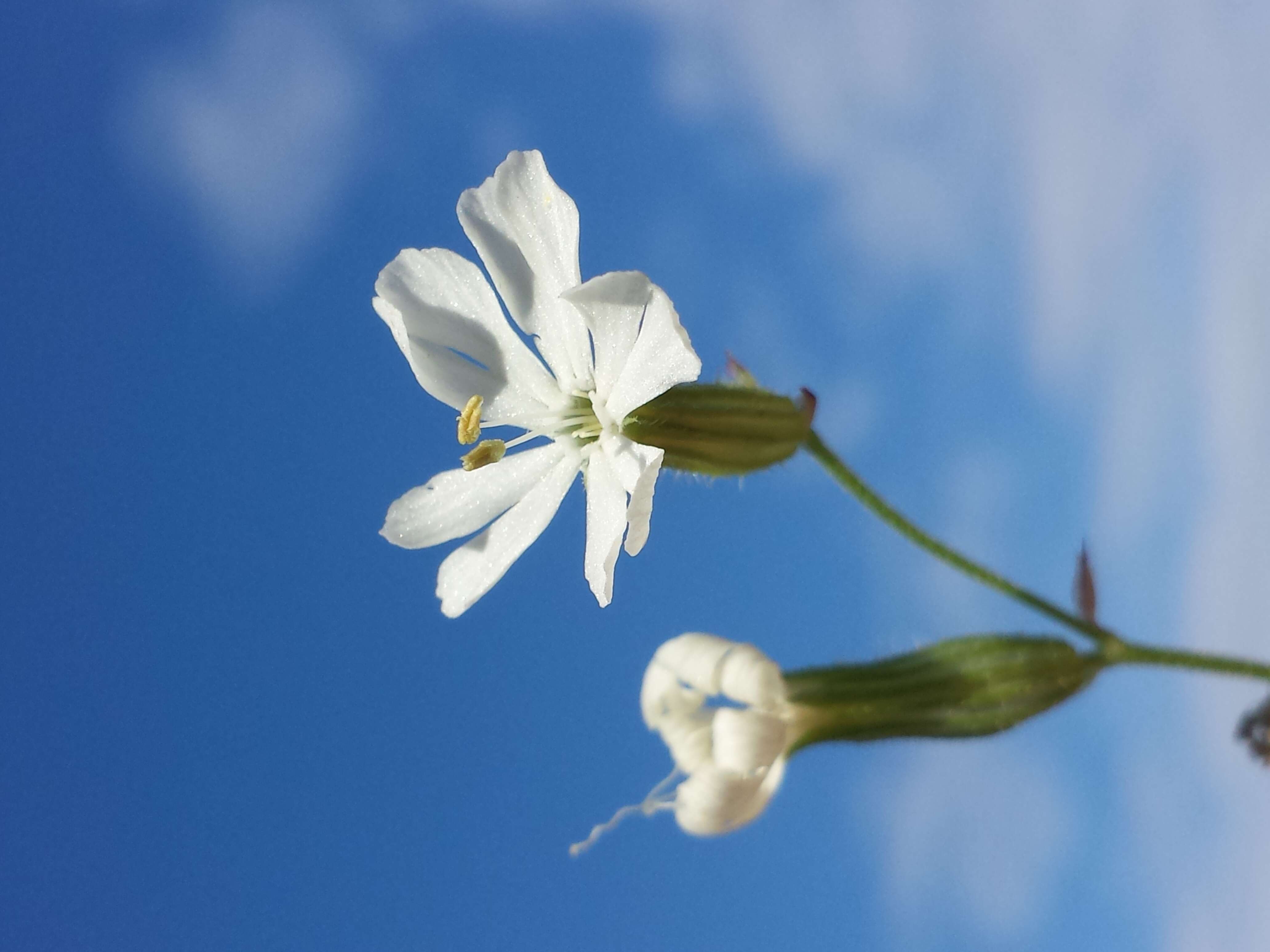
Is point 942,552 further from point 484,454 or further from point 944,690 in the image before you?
point 484,454

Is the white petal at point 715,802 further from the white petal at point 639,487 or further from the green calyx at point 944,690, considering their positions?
the white petal at point 639,487

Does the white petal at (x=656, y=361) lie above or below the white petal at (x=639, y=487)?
above

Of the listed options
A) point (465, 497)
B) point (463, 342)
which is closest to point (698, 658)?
point (465, 497)

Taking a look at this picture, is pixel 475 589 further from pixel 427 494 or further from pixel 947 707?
pixel 947 707

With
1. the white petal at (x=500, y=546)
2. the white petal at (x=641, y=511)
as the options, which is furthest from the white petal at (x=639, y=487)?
the white petal at (x=500, y=546)

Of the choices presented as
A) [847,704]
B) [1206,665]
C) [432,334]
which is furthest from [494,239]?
[1206,665]

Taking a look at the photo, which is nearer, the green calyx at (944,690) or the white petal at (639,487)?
the white petal at (639,487)
